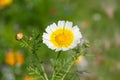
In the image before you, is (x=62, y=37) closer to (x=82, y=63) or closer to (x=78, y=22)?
(x=82, y=63)

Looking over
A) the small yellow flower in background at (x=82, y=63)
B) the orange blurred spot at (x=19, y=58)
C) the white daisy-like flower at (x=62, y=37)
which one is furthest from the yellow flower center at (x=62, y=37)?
the small yellow flower in background at (x=82, y=63)

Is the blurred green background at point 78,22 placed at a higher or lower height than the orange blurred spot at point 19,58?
higher

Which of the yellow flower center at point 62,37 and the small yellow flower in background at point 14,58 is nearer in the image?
the yellow flower center at point 62,37

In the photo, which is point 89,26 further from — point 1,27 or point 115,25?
point 1,27

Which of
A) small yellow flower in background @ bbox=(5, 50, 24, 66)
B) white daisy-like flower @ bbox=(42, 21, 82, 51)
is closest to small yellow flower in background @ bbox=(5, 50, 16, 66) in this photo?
small yellow flower in background @ bbox=(5, 50, 24, 66)

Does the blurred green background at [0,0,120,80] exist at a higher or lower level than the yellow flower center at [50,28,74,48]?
higher

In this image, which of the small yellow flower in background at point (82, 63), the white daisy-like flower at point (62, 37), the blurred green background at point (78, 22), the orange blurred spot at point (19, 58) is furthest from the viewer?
the small yellow flower in background at point (82, 63)

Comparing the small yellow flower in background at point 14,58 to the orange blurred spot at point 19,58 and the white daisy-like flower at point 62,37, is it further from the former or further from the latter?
the white daisy-like flower at point 62,37

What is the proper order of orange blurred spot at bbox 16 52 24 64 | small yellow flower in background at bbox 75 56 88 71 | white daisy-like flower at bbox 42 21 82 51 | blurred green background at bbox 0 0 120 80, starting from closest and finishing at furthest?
white daisy-like flower at bbox 42 21 82 51 < orange blurred spot at bbox 16 52 24 64 < blurred green background at bbox 0 0 120 80 < small yellow flower in background at bbox 75 56 88 71

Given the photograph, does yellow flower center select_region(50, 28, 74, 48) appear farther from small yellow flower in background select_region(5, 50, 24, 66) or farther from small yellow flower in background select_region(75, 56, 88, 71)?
small yellow flower in background select_region(75, 56, 88, 71)
